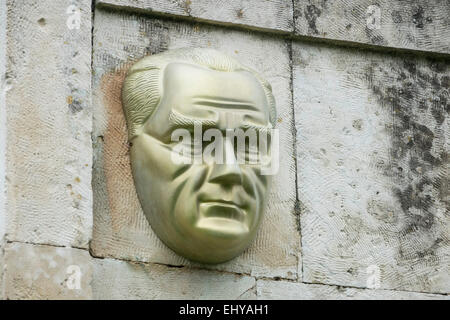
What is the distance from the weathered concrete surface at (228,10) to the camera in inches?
231

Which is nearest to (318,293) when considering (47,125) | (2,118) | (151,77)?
(151,77)

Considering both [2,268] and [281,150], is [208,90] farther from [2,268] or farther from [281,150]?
[2,268]

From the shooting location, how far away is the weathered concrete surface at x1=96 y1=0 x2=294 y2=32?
5.88m

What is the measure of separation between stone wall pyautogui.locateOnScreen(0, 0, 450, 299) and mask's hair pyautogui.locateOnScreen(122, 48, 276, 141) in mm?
73

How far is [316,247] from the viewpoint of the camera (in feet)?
19.3

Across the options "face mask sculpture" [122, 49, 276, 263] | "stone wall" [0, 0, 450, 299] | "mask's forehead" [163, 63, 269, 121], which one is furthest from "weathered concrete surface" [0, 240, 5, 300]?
"mask's forehead" [163, 63, 269, 121]

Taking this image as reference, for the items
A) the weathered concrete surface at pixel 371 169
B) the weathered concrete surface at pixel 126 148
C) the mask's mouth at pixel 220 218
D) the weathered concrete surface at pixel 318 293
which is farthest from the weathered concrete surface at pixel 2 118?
the weathered concrete surface at pixel 371 169

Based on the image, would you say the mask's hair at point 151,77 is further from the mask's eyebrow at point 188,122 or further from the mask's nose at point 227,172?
the mask's nose at point 227,172

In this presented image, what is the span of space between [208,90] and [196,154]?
0.92 feet

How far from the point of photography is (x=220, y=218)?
545 cm

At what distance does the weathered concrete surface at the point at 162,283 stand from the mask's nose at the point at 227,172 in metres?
0.43

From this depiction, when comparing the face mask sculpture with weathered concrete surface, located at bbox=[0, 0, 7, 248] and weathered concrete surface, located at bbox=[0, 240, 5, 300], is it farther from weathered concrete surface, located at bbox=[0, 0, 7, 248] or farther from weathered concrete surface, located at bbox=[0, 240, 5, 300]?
weathered concrete surface, located at bbox=[0, 240, 5, 300]
